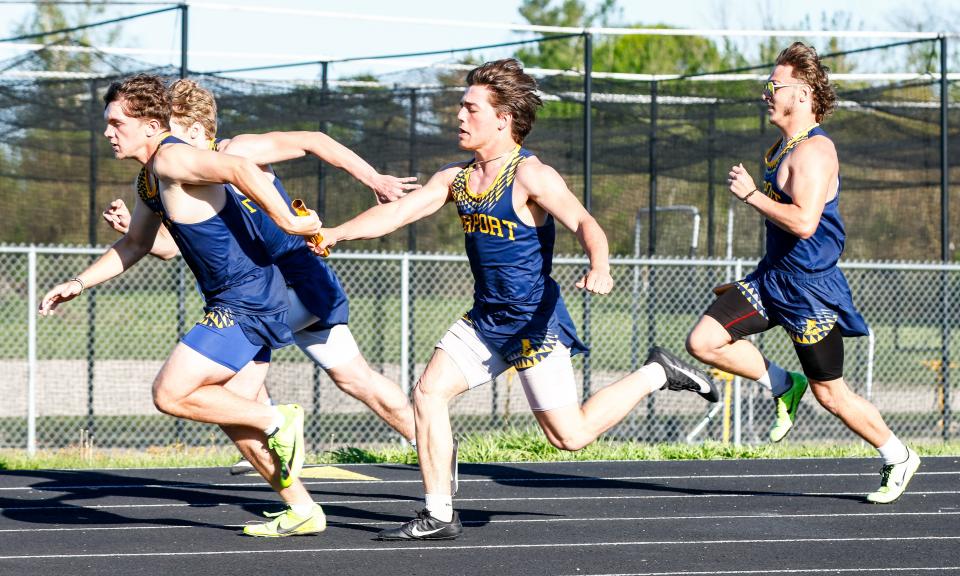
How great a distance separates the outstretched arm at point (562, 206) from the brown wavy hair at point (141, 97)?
1.56 metres

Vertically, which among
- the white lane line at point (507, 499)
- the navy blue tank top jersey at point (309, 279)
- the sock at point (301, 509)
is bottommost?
the white lane line at point (507, 499)

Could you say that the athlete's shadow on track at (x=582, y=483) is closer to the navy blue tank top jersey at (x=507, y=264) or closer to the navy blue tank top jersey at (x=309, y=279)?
the navy blue tank top jersey at (x=309, y=279)

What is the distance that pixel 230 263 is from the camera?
6.02 meters

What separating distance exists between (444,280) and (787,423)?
9373 mm

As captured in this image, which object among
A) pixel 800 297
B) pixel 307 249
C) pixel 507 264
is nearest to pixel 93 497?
pixel 307 249

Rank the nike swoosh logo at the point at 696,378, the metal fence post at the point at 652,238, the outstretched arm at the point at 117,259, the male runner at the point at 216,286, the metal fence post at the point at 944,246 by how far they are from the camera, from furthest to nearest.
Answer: the metal fence post at the point at 944,246, the metal fence post at the point at 652,238, the nike swoosh logo at the point at 696,378, the outstretched arm at the point at 117,259, the male runner at the point at 216,286

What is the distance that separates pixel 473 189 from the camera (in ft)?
20.0

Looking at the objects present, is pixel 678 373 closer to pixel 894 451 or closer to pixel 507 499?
pixel 894 451

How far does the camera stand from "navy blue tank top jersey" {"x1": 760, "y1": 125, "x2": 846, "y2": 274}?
23.1ft

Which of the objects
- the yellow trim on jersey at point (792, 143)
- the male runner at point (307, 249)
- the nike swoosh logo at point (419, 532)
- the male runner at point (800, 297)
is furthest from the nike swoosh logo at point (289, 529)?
the yellow trim on jersey at point (792, 143)

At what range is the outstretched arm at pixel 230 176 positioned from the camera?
5516mm

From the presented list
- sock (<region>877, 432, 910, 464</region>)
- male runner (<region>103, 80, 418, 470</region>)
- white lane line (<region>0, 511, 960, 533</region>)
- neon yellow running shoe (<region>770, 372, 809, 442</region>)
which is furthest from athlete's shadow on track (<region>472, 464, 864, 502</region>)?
male runner (<region>103, 80, 418, 470</region>)

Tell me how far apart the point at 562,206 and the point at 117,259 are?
2.13 meters

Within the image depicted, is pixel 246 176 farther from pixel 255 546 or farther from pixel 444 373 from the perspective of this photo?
pixel 255 546
